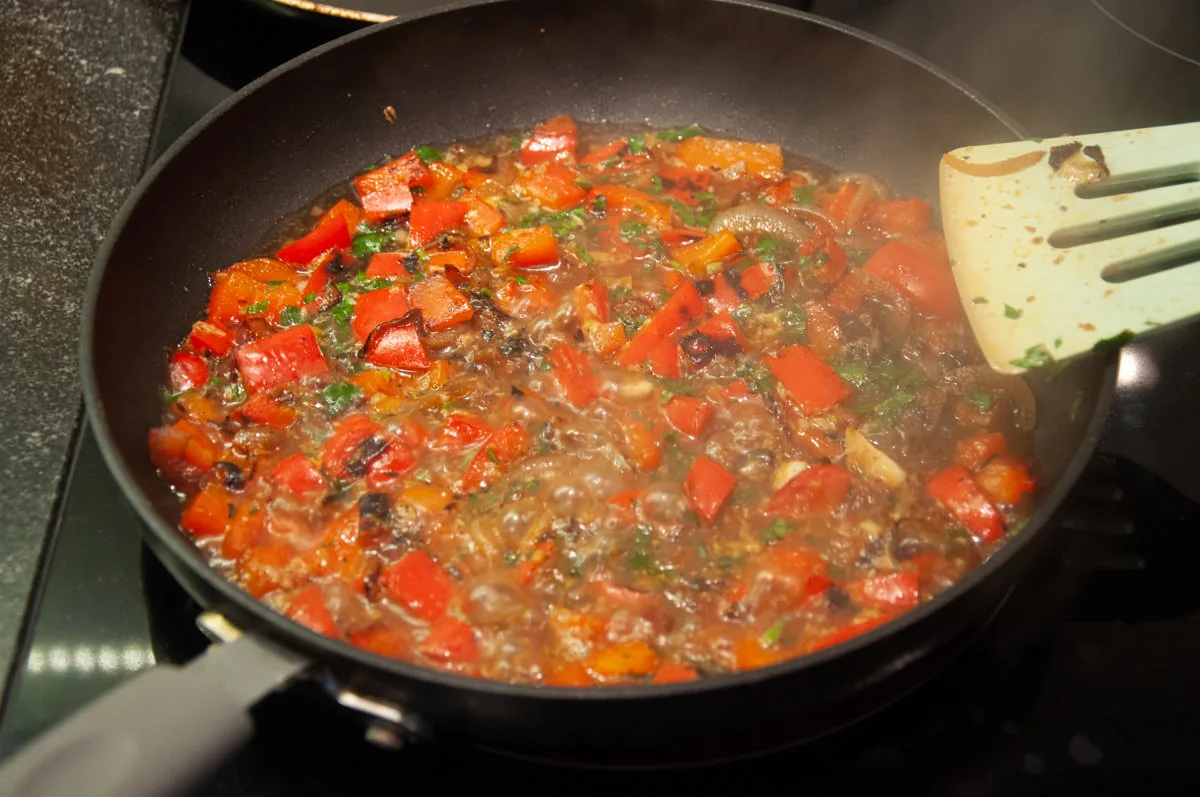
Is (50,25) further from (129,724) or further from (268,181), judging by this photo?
(129,724)

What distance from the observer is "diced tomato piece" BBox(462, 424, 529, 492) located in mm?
3018

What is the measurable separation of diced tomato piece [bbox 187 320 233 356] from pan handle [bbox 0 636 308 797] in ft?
5.43

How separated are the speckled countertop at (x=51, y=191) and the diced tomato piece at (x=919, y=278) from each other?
9.86 feet

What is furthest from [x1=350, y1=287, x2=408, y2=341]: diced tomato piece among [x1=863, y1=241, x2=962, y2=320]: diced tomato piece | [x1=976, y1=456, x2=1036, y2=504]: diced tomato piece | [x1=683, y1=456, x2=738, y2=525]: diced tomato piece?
[x1=976, y1=456, x2=1036, y2=504]: diced tomato piece

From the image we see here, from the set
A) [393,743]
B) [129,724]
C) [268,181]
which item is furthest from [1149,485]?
[268,181]

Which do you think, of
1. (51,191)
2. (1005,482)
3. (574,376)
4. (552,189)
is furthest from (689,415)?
(51,191)

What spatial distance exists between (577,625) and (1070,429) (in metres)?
1.61

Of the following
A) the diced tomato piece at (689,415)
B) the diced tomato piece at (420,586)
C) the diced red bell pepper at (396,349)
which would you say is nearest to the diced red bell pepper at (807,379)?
the diced tomato piece at (689,415)

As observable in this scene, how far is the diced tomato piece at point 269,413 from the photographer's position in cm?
319

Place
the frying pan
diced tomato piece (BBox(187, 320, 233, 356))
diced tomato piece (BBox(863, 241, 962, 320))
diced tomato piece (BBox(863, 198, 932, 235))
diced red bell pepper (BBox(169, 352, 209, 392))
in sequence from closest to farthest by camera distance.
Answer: the frying pan
diced red bell pepper (BBox(169, 352, 209, 392))
diced tomato piece (BBox(187, 320, 233, 356))
diced tomato piece (BBox(863, 241, 962, 320))
diced tomato piece (BBox(863, 198, 932, 235))

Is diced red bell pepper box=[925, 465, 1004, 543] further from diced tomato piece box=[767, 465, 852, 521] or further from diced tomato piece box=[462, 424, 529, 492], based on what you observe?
diced tomato piece box=[462, 424, 529, 492]

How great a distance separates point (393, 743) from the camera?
2.40 meters

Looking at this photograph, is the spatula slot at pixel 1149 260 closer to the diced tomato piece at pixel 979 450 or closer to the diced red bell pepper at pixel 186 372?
the diced tomato piece at pixel 979 450

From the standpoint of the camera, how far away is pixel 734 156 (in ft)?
13.7
